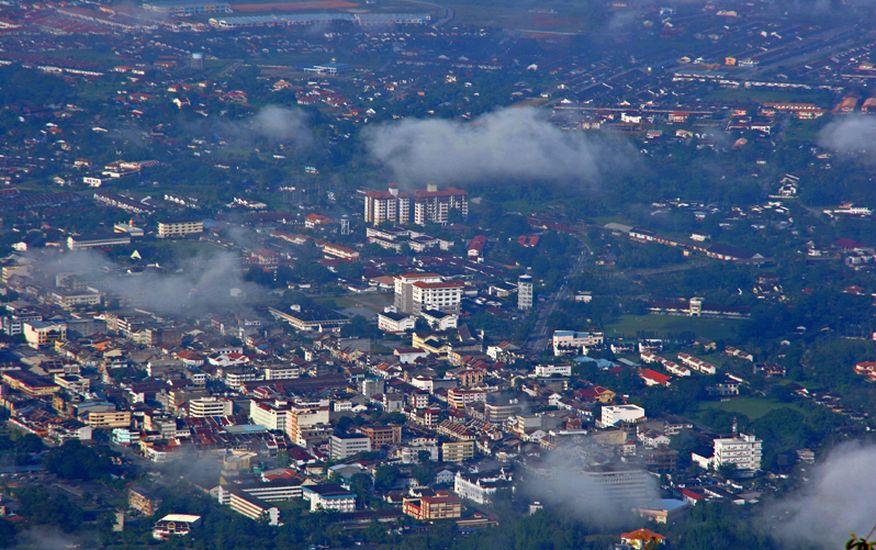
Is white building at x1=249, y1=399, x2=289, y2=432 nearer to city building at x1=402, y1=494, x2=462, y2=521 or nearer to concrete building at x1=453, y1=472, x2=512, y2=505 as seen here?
concrete building at x1=453, y1=472, x2=512, y2=505

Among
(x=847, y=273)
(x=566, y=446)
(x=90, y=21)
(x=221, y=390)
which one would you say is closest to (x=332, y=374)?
(x=221, y=390)

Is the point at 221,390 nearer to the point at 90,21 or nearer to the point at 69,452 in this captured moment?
the point at 69,452

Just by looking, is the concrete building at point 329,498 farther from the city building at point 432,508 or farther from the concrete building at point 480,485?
A: the concrete building at point 480,485

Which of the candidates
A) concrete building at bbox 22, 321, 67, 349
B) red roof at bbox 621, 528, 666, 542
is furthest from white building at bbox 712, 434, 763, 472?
concrete building at bbox 22, 321, 67, 349

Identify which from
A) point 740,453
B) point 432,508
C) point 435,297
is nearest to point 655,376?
point 740,453

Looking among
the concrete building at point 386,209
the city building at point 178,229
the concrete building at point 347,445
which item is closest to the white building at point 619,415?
the concrete building at point 347,445

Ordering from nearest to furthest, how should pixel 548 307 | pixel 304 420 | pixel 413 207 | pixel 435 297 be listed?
1. pixel 304 420
2. pixel 435 297
3. pixel 548 307
4. pixel 413 207

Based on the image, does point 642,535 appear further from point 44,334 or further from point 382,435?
point 44,334
